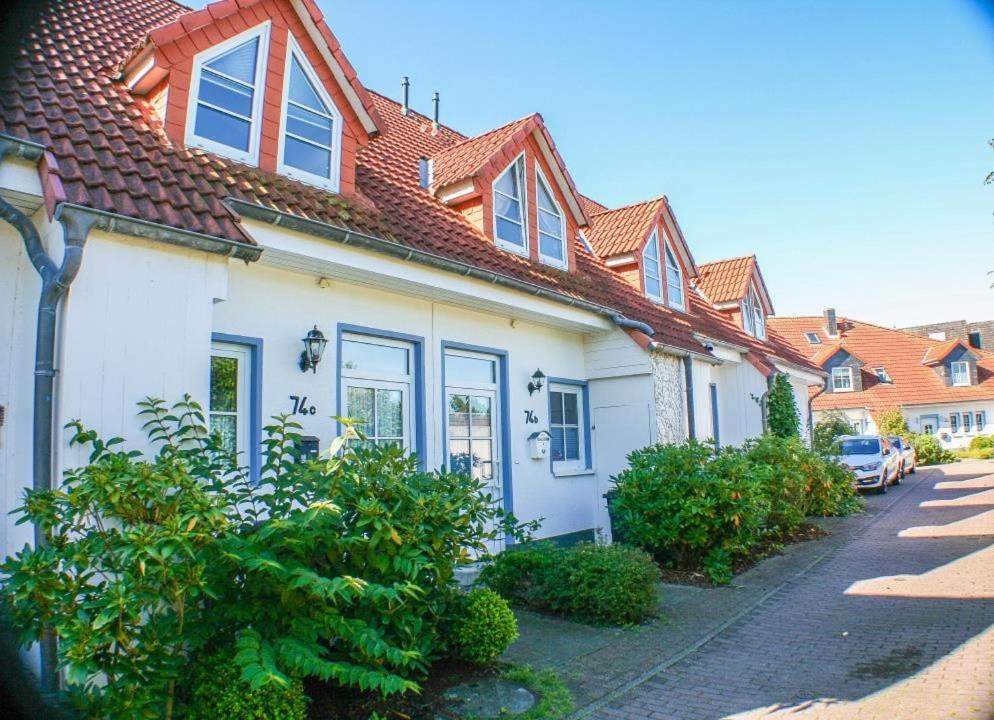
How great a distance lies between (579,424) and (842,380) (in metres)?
34.8

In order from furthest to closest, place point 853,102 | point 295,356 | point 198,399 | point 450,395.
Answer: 1. point 450,395
2. point 853,102
3. point 295,356
4. point 198,399

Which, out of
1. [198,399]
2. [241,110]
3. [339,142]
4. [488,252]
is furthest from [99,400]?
[488,252]

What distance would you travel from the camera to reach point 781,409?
53.9 ft

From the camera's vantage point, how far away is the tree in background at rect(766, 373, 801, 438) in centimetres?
1630

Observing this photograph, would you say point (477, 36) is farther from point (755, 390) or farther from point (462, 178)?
point (755, 390)

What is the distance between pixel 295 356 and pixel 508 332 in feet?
12.1

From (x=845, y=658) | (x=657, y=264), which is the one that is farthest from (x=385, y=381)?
(x=657, y=264)

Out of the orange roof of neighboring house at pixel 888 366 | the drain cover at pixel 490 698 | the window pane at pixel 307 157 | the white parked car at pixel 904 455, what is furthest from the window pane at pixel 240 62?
the orange roof of neighboring house at pixel 888 366

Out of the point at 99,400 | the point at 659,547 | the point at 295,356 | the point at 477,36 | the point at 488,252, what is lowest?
the point at 659,547

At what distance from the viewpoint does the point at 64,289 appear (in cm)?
428

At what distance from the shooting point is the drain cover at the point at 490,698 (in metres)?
4.39

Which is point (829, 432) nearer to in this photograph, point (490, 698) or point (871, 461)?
point (871, 461)

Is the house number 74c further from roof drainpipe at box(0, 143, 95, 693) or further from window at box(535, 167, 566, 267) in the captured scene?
window at box(535, 167, 566, 267)

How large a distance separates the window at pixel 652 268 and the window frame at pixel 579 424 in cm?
382
